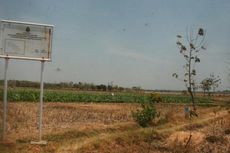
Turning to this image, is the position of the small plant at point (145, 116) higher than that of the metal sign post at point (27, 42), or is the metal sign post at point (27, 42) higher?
the metal sign post at point (27, 42)

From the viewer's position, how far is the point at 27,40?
37.2 ft

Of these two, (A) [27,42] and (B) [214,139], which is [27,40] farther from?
(B) [214,139]

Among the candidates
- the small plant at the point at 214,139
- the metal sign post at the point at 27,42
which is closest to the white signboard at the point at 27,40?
the metal sign post at the point at 27,42

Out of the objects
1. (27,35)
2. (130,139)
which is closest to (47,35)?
(27,35)

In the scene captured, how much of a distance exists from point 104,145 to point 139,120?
7.02 m

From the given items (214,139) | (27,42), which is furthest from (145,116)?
(27,42)

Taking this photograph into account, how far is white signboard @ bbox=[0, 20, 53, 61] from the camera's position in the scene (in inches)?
439

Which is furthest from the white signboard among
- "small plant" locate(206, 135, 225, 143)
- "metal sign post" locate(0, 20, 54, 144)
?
"small plant" locate(206, 135, 225, 143)

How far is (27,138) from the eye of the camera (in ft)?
41.1

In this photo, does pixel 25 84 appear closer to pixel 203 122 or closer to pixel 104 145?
pixel 203 122

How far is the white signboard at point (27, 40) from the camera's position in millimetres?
11156

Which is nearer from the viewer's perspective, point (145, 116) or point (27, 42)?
point (27, 42)

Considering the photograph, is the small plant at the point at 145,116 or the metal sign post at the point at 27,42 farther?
the small plant at the point at 145,116

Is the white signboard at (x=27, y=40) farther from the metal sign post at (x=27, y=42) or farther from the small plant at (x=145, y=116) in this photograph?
the small plant at (x=145, y=116)
